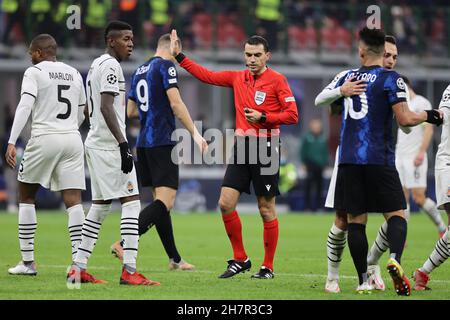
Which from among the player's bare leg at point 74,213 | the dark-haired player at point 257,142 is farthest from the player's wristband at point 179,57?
the player's bare leg at point 74,213

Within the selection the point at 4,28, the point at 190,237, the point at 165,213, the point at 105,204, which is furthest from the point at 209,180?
the point at 105,204

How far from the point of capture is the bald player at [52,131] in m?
9.98

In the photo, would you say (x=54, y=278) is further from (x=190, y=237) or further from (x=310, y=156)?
(x=310, y=156)

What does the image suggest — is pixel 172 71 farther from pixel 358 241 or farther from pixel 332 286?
pixel 358 241

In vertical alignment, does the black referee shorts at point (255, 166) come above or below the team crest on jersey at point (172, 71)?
below

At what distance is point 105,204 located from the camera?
Result: 370 inches

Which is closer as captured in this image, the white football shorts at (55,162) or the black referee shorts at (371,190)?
the black referee shorts at (371,190)

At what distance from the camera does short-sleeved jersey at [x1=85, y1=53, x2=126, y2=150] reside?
29.9 feet

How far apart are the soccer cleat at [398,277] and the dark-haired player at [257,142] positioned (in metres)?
2.16

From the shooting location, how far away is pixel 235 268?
10.4m

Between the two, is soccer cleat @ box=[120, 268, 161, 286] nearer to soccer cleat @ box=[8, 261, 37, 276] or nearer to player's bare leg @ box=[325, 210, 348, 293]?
soccer cleat @ box=[8, 261, 37, 276]

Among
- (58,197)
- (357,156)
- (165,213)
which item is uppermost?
(357,156)

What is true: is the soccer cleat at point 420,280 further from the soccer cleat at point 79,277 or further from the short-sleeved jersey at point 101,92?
the short-sleeved jersey at point 101,92
